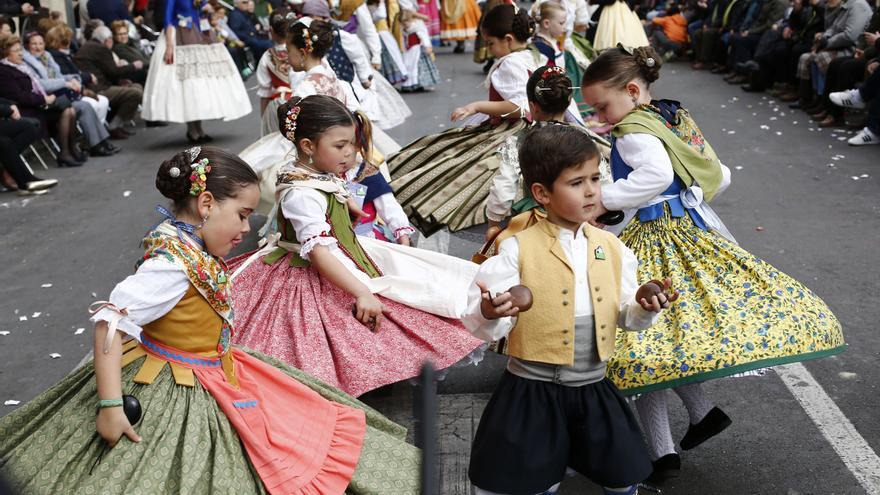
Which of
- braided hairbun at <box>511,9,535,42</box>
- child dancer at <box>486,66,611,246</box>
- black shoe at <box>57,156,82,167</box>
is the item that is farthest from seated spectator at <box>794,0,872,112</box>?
black shoe at <box>57,156,82,167</box>

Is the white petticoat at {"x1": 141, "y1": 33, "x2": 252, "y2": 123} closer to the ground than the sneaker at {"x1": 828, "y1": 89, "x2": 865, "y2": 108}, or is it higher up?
higher up

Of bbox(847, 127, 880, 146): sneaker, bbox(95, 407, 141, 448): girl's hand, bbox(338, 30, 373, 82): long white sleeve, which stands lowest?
bbox(847, 127, 880, 146): sneaker

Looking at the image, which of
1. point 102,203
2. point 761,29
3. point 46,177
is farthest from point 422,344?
point 761,29

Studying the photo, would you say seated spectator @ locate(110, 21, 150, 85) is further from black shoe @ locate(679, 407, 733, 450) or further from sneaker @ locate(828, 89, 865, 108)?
A: black shoe @ locate(679, 407, 733, 450)

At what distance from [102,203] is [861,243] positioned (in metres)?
6.41

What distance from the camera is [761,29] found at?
1427cm

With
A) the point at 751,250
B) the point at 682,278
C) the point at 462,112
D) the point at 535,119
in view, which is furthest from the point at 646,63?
the point at 751,250

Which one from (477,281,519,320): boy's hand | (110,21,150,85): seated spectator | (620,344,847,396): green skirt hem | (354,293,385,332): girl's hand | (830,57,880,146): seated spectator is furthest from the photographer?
(110,21,150,85): seated spectator

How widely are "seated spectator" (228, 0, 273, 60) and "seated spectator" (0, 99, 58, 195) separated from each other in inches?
280

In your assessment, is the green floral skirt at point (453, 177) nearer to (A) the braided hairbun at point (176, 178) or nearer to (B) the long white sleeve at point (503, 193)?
(B) the long white sleeve at point (503, 193)

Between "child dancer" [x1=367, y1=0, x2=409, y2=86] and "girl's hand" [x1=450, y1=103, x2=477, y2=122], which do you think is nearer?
"girl's hand" [x1=450, y1=103, x2=477, y2=122]

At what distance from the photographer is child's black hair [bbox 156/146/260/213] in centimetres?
299

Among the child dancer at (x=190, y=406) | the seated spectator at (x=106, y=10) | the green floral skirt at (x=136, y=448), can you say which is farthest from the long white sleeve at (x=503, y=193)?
the seated spectator at (x=106, y=10)

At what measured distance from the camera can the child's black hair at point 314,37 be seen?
6211 millimetres
